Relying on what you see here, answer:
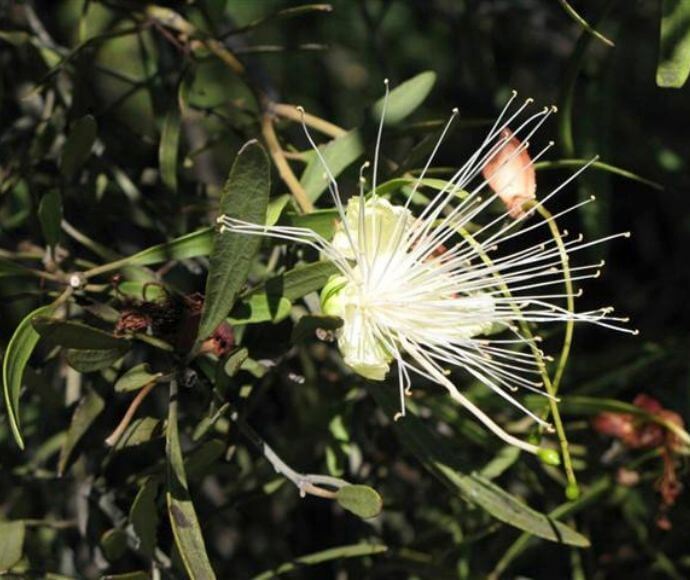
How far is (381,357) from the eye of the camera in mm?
1171

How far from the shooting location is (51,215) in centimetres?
121

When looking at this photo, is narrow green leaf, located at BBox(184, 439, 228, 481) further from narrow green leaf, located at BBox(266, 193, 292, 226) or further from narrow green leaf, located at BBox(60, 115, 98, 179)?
narrow green leaf, located at BBox(60, 115, 98, 179)

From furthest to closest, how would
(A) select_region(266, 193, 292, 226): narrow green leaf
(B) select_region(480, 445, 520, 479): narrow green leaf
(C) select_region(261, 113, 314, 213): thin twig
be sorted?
(B) select_region(480, 445, 520, 479): narrow green leaf, (C) select_region(261, 113, 314, 213): thin twig, (A) select_region(266, 193, 292, 226): narrow green leaf

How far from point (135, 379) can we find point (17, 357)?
0.11m

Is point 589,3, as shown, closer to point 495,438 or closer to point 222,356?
point 495,438

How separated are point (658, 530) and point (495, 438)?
318 millimetres

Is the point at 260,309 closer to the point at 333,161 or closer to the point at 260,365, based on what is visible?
the point at 260,365

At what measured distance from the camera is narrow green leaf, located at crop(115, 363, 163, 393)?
1.14 metres

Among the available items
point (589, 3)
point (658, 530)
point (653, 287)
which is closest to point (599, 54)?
point (589, 3)

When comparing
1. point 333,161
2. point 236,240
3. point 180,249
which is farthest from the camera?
point 333,161

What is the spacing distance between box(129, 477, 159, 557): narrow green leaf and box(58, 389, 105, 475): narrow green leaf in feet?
0.32

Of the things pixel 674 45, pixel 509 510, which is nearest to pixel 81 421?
pixel 509 510

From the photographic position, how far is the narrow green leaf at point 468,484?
1.23m

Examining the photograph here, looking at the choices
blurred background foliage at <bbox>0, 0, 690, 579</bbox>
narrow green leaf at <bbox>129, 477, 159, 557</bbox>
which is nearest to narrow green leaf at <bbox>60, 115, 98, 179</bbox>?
blurred background foliage at <bbox>0, 0, 690, 579</bbox>
